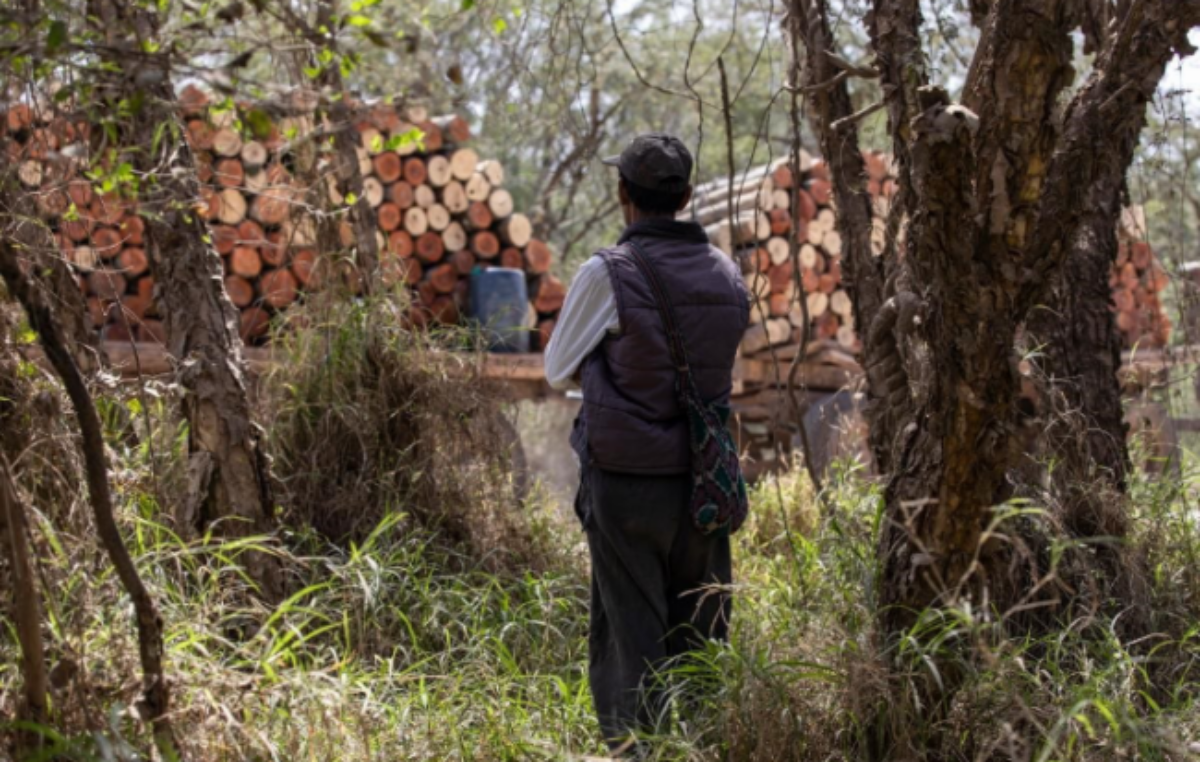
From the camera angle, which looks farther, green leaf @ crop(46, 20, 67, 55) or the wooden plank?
the wooden plank

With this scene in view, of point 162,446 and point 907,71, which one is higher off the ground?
point 907,71

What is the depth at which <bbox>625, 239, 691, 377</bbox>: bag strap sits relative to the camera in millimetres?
3445

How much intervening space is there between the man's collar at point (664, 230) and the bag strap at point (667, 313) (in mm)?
91

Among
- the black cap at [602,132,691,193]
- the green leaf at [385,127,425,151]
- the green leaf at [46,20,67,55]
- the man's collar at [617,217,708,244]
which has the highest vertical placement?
the green leaf at [46,20,67,55]

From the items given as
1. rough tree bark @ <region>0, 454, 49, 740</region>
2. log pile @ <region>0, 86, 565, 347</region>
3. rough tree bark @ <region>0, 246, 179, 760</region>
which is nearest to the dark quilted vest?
rough tree bark @ <region>0, 246, 179, 760</region>

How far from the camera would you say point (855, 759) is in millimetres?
3129

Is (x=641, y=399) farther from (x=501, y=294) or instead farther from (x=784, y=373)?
(x=784, y=373)

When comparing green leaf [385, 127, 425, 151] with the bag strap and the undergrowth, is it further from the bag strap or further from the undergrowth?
the undergrowth

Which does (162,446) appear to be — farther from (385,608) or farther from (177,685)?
(177,685)

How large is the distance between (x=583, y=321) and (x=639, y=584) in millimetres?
677

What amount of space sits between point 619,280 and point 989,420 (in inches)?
36.9

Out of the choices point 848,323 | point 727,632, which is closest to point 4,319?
point 727,632

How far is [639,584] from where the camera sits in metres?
3.52

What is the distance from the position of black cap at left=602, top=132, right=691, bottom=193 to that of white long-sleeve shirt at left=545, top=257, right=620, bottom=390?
251 mm
